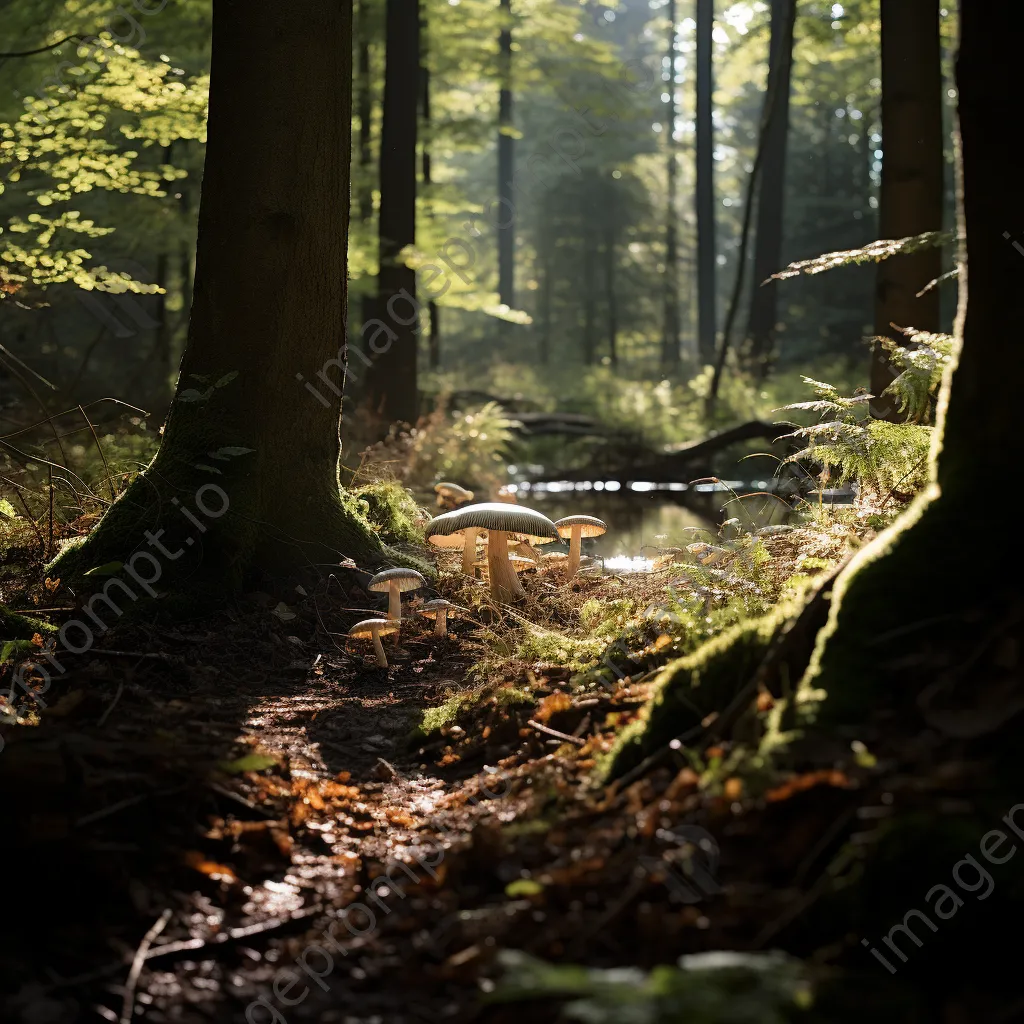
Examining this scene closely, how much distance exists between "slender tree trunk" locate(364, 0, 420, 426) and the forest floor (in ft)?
37.2

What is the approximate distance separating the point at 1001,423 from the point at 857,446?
2.84 metres

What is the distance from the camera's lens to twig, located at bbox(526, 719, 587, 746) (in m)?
3.86

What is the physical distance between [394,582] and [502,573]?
1.05 meters

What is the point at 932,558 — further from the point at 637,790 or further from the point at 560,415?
the point at 560,415

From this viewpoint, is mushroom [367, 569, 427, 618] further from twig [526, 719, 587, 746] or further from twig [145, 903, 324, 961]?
twig [145, 903, 324, 961]

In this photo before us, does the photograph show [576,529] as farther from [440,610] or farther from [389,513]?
[389,513]

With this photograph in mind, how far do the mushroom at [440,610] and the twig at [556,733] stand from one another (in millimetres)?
2108

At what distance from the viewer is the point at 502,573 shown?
6.79 m

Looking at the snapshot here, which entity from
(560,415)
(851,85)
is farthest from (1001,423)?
(851,85)

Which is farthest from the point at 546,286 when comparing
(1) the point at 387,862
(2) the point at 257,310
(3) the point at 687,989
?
(3) the point at 687,989

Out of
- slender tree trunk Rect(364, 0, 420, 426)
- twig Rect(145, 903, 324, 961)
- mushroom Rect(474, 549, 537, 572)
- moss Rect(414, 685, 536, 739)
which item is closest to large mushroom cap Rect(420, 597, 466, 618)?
mushroom Rect(474, 549, 537, 572)

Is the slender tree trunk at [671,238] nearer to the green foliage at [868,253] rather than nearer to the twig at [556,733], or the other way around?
the green foliage at [868,253]

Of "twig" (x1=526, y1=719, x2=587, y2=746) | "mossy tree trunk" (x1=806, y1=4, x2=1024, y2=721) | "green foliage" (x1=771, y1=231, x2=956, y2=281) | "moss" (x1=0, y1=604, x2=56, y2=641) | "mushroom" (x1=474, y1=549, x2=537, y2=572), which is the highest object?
"green foliage" (x1=771, y1=231, x2=956, y2=281)

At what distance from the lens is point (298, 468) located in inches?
270
